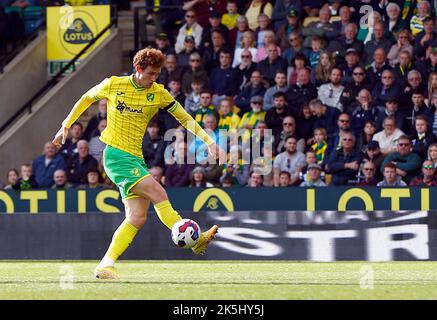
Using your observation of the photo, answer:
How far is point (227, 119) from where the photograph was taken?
17219 mm

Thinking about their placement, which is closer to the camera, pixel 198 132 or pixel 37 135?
pixel 198 132

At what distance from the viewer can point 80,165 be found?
1806 centimetres

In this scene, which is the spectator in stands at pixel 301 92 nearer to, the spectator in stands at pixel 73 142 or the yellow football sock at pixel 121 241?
the spectator in stands at pixel 73 142

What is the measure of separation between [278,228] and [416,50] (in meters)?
4.28

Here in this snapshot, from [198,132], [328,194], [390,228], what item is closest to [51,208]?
[328,194]

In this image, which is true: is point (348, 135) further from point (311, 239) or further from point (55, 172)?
point (55, 172)

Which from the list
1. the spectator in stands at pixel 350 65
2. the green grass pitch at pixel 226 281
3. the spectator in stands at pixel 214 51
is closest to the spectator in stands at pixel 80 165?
the spectator in stands at pixel 214 51

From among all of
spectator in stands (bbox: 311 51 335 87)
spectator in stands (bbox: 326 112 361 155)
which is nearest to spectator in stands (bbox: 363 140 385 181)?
spectator in stands (bbox: 326 112 361 155)

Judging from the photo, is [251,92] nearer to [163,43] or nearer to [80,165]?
[163,43]

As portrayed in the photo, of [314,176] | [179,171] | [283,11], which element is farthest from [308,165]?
[283,11]

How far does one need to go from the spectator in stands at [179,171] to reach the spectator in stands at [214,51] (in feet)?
7.03

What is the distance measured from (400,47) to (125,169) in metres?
7.96

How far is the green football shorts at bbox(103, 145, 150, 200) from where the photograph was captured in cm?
1015

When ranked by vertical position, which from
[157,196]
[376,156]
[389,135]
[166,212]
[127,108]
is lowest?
[166,212]
